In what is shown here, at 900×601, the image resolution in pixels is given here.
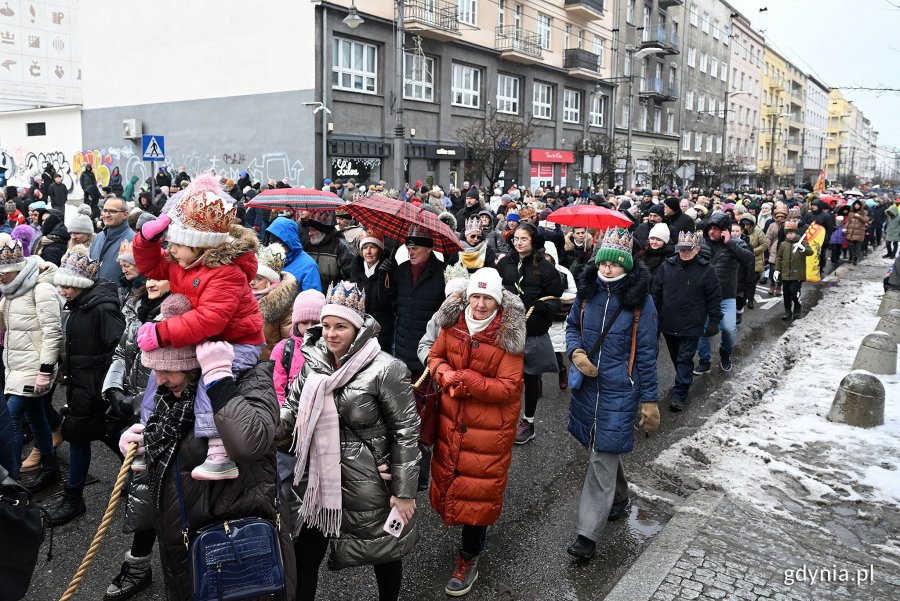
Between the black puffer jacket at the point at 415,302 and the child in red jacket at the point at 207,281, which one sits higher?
the child in red jacket at the point at 207,281

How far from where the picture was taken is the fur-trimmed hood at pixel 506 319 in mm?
4090

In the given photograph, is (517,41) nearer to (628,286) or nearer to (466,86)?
(466,86)

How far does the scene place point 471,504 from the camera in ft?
13.0

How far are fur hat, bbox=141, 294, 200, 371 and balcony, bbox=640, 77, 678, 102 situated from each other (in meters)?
→ 49.2

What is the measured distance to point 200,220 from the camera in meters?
2.87

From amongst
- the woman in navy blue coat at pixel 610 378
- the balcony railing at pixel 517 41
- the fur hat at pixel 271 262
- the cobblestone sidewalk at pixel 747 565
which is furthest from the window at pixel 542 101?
the cobblestone sidewalk at pixel 747 565

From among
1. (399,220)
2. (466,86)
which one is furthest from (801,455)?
(466,86)

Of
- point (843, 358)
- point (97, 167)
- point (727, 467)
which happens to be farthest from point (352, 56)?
point (727, 467)

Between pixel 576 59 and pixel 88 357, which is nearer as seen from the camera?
pixel 88 357

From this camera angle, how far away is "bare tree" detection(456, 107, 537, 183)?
Answer: 89.4 feet

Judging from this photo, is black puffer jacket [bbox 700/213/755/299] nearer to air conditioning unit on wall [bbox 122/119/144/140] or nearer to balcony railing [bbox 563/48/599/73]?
air conditioning unit on wall [bbox 122/119/144/140]

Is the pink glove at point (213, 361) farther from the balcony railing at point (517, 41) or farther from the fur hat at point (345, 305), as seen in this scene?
the balcony railing at point (517, 41)

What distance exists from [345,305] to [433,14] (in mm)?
26204

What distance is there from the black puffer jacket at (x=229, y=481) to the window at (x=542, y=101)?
34338 mm
